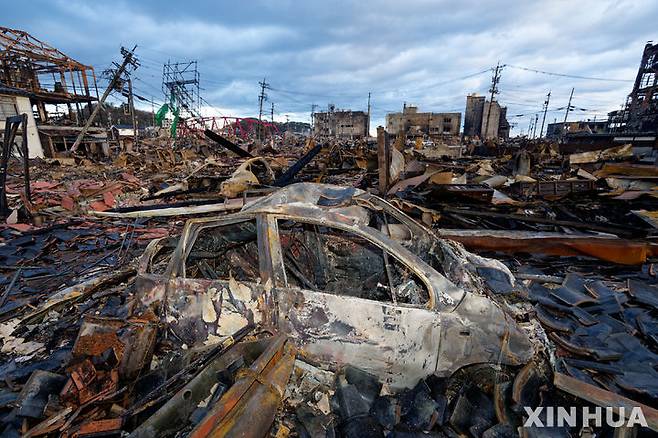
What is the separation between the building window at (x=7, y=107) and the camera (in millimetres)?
19734

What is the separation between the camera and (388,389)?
8.14 feet

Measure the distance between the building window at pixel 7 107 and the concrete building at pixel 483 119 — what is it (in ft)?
214

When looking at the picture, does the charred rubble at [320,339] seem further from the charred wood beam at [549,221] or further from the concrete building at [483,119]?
the concrete building at [483,119]

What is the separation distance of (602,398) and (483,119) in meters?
71.0

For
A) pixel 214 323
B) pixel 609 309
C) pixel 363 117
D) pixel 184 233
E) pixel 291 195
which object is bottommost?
pixel 609 309

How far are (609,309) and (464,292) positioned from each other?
303 cm

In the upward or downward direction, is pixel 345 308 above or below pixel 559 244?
above

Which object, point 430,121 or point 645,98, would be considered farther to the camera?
point 430,121

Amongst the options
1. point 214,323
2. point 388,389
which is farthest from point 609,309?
point 214,323

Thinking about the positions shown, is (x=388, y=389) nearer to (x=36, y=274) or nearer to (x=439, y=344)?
(x=439, y=344)

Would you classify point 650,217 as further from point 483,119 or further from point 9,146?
point 483,119

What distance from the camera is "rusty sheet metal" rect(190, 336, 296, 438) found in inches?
66.8

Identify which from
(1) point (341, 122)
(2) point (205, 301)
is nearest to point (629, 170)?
(2) point (205, 301)

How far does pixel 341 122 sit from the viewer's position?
73500mm
